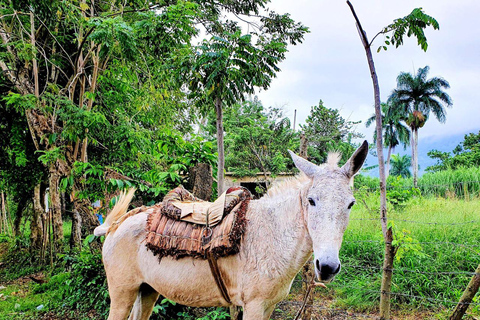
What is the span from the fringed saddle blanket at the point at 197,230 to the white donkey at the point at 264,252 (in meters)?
0.08

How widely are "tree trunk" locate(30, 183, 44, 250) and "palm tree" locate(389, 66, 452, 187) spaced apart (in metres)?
33.2

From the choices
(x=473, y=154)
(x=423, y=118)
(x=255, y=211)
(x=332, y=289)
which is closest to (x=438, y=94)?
(x=423, y=118)

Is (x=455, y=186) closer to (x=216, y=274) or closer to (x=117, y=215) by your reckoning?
(x=216, y=274)

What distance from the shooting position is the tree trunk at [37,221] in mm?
7574

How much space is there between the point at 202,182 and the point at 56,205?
3613 millimetres

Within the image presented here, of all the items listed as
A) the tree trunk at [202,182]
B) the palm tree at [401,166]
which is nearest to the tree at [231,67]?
the tree trunk at [202,182]

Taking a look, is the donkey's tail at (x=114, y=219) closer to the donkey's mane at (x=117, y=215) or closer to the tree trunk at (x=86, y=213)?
the donkey's mane at (x=117, y=215)

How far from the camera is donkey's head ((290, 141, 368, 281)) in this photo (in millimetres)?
1541

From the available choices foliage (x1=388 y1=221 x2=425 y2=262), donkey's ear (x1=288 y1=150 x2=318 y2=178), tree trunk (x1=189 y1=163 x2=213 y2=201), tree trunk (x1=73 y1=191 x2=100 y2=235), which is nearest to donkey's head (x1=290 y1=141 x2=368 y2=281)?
donkey's ear (x1=288 y1=150 x2=318 y2=178)

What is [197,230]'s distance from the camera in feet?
7.11

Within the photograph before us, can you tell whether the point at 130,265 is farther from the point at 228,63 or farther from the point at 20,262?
the point at 20,262

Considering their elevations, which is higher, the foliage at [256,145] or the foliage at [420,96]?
the foliage at [420,96]

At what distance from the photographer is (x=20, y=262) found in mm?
7184

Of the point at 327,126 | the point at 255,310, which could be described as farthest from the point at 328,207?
the point at 327,126
